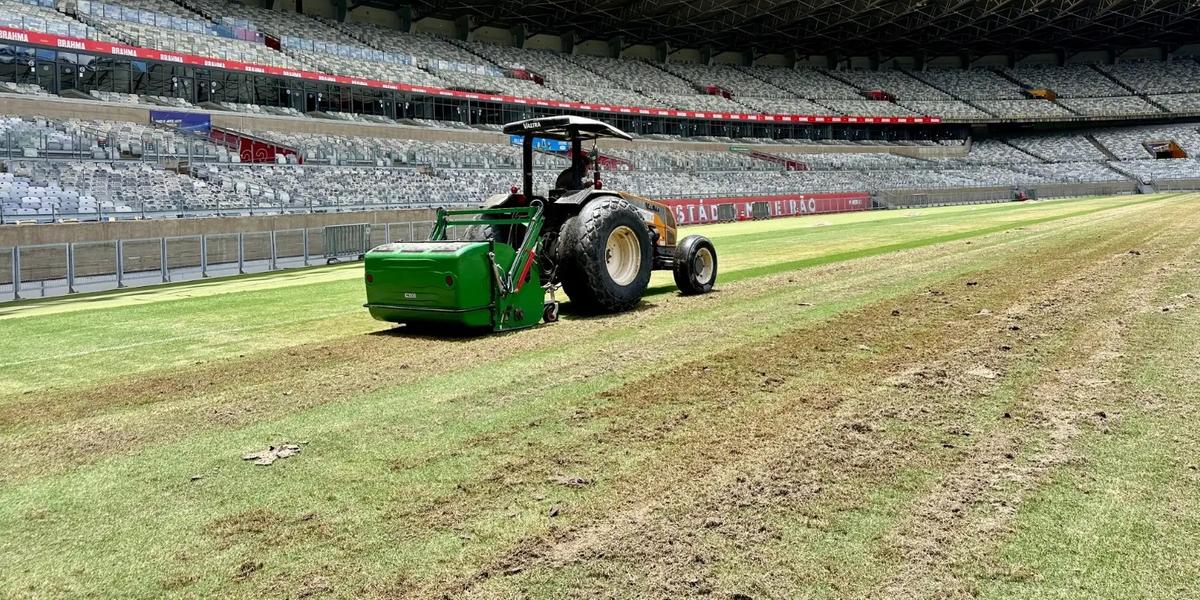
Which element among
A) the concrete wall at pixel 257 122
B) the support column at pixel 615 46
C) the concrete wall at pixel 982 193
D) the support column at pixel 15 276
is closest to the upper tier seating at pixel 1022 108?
the concrete wall at pixel 982 193

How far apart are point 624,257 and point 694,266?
5.44ft

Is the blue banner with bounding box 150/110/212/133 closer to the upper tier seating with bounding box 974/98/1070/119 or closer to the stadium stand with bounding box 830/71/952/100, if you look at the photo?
the stadium stand with bounding box 830/71/952/100

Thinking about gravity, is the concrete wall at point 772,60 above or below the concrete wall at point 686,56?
above

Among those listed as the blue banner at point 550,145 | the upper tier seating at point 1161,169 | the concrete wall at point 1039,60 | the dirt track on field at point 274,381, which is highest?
the concrete wall at point 1039,60

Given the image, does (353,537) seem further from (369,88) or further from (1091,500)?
(369,88)

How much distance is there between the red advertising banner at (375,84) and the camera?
33.1 metres

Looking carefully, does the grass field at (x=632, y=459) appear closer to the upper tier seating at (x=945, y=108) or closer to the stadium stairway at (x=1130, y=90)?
the upper tier seating at (x=945, y=108)

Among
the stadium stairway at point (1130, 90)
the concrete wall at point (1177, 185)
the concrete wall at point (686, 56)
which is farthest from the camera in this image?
the stadium stairway at point (1130, 90)

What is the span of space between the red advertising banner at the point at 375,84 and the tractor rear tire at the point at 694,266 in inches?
1297

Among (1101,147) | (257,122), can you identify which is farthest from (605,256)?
(1101,147)

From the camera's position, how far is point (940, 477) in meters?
4.21

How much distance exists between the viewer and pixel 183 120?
34656mm

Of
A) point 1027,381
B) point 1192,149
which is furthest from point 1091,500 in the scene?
point 1192,149

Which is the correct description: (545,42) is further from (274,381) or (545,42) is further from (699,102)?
(274,381)
